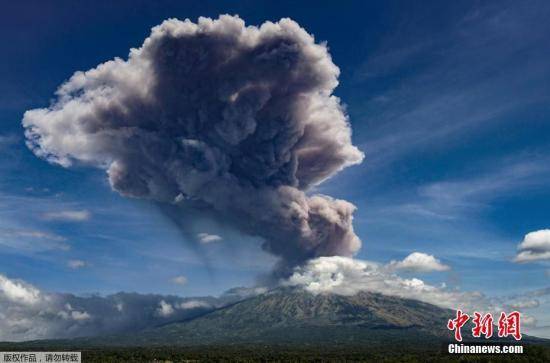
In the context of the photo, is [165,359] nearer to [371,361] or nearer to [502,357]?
[371,361]

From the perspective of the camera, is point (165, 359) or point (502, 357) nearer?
point (502, 357)

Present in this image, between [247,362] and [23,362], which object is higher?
[23,362]

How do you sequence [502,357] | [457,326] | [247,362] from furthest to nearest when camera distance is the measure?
[247,362], [502,357], [457,326]

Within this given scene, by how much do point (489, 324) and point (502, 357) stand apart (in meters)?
58.7

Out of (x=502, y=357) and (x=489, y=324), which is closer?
(x=489, y=324)

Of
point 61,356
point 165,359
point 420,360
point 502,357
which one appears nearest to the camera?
point 61,356

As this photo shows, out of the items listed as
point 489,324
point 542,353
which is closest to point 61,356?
point 489,324

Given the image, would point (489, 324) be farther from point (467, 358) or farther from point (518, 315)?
point (467, 358)

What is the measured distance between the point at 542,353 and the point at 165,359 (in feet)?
460

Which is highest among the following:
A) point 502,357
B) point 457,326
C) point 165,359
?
point 457,326

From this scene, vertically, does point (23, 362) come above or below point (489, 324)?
below

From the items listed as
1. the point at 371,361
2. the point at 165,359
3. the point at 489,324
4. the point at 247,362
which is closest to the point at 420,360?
the point at 371,361

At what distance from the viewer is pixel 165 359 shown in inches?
7554

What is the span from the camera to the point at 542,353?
468 ft
